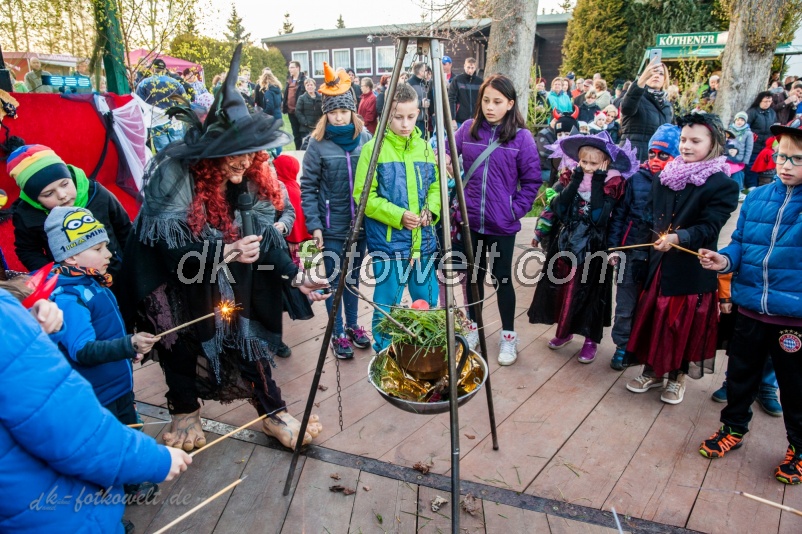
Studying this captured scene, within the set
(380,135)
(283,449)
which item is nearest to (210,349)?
(283,449)

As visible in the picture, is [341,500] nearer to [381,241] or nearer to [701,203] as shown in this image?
[381,241]

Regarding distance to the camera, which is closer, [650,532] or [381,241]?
[650,532]

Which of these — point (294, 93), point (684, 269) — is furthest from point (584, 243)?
point (294, 93)

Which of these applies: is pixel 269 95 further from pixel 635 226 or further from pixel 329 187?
pixel 635 226

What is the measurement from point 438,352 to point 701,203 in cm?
181

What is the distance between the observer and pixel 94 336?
83.1 inches

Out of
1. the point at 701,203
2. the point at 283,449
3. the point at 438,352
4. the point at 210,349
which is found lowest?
the point at 283,449

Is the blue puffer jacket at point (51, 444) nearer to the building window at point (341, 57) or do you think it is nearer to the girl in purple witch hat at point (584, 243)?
the girl in purple witch hat at point (584, 243)

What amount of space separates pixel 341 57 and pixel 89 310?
3224 centimetres

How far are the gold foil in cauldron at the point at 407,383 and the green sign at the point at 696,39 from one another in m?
17.6

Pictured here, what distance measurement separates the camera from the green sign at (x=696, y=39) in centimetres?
1647

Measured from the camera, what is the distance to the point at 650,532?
89.1 inches

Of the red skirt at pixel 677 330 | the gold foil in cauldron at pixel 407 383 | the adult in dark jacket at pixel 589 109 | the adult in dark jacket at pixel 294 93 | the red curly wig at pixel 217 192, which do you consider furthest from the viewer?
the adult in dark jacket at pixel 294 93

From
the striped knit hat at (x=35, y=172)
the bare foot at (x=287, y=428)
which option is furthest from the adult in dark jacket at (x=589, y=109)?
the striped knit hat at (x=35, y=172)
